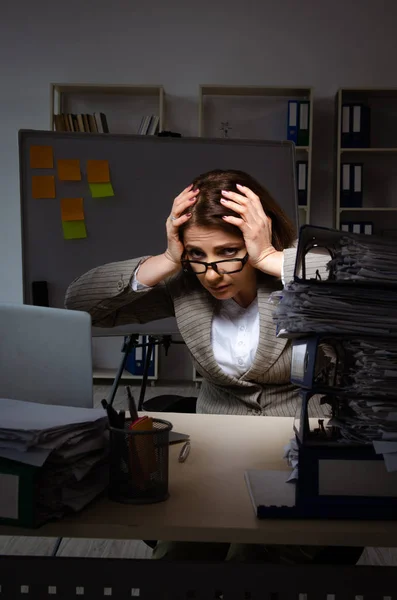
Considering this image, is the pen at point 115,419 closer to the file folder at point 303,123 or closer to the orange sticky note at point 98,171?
the orange sticky note at point 98,171

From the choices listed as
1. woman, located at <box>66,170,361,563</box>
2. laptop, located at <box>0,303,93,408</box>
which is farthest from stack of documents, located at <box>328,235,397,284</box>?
laptop, located at <box>0,303,93,408</box>

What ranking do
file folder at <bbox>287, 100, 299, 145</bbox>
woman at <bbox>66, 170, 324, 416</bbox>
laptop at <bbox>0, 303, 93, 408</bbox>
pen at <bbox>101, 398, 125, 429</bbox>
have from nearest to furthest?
pen at <bbox>101, 398, 125, 429</bbox>
laptop at <bbox>0, 303, 93, 408</bbox>
woman at <bbox>66, 170, 324, 416</bbox>
file folder at <bbox>287, 100, 299, 145</bbox>

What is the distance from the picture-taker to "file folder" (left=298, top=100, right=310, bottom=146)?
4469mm

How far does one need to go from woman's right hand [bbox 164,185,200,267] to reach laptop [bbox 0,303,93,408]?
0.35m

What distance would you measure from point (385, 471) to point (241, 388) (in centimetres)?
78

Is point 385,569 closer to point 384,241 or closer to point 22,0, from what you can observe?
point 384,241

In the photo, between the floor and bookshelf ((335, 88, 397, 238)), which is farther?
bookshelf ((335, 88, 397, 238))

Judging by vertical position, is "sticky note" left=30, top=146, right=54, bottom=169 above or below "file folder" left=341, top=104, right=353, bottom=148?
below

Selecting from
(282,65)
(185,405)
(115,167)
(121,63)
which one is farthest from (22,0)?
(185,405)

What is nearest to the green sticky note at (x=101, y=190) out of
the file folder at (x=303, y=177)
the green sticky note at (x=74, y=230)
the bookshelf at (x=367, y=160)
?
the green sticky note at (x=74, y=230)

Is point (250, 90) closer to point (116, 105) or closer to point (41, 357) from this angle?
point (116, 105)

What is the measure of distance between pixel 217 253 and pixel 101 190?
3.27ft

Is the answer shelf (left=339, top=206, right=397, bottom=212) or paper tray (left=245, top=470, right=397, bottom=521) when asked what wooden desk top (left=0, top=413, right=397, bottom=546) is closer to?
paper tray (left=245, top=470, right=397, bottom=521)

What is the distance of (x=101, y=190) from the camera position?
237 centimetres
